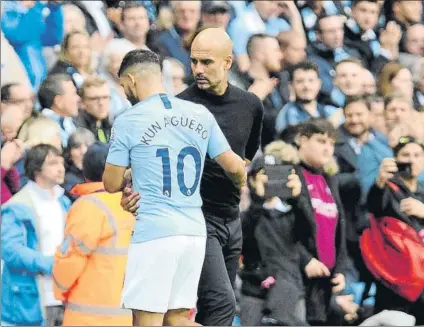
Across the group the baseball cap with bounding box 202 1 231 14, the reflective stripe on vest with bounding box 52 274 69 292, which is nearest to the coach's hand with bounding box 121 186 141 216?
the reflective stripe on vest with bounding box 52 274 69 292

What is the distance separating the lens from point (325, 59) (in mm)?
10109

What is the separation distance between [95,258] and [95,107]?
200cm

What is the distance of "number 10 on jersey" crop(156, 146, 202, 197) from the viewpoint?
6711 mm

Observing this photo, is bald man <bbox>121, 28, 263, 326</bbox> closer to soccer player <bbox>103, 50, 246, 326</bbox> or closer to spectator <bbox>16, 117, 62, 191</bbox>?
soccer player <bbox>103, 50, 246, 326</bbox>

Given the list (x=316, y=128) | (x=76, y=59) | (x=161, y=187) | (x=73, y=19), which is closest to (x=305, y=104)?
(x=316, y=128)

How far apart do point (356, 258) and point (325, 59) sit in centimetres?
158

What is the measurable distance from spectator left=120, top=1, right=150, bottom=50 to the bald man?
2365 mm

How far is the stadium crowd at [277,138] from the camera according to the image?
8883mm

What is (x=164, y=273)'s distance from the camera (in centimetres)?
668

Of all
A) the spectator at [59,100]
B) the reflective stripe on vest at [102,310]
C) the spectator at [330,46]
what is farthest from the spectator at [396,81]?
the reflective stripe on vest at [102,310]

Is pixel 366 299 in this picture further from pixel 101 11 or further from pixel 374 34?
pixel 101 11

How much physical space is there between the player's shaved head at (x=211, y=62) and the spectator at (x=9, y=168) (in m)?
2.38

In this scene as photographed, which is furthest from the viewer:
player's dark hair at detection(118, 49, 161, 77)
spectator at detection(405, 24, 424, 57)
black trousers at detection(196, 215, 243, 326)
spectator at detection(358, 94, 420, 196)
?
spectator at detection(405, 24, 424, 57)

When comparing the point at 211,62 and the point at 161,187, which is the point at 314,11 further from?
the point at 161,187
